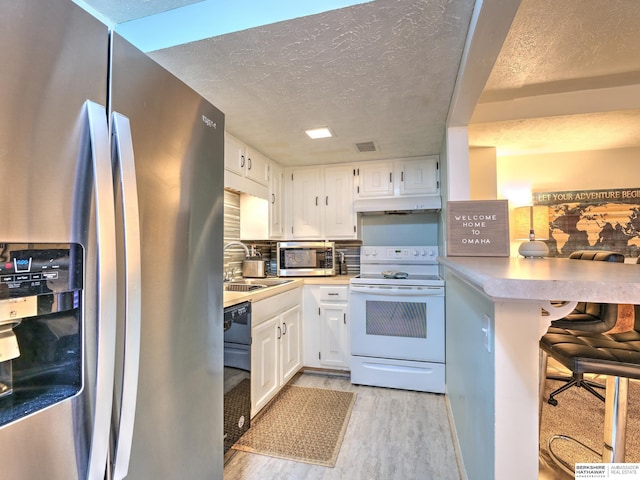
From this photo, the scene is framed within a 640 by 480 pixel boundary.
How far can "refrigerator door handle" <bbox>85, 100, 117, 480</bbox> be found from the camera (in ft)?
2.37

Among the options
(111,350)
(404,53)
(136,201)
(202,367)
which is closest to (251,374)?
(202,367)

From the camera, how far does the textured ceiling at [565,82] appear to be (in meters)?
1.43

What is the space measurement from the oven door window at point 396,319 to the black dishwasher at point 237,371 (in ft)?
3.70

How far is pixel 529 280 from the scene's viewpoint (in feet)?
2.22

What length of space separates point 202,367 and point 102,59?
3.26ft

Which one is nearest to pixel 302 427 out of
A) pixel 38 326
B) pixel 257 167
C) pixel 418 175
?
pixel 38 326

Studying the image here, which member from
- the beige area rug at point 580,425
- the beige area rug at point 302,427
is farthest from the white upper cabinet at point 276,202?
the beige area rug at point 580,425

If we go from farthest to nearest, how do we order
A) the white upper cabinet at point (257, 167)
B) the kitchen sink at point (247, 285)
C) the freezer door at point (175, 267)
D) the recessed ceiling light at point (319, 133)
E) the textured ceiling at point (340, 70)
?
1. the white upper cabinet at point (257, 167)
2. the kitchen sink at point (247, 285)
3. the recessed ceiling light at point (319, 133)
4. the textured ceiling at point (340, 70)
5. the freezer door at point (175, 267)

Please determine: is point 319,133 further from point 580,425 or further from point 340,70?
point 580,425

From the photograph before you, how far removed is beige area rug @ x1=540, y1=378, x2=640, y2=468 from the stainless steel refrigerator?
A: 1847 mm

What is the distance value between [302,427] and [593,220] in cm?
351

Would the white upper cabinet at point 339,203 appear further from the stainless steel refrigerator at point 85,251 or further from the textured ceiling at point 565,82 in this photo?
the stainless steel refrigerator at point 85,251

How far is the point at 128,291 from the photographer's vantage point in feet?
2.63

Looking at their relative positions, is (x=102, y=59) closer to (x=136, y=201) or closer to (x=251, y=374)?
(x=136, y=201)
